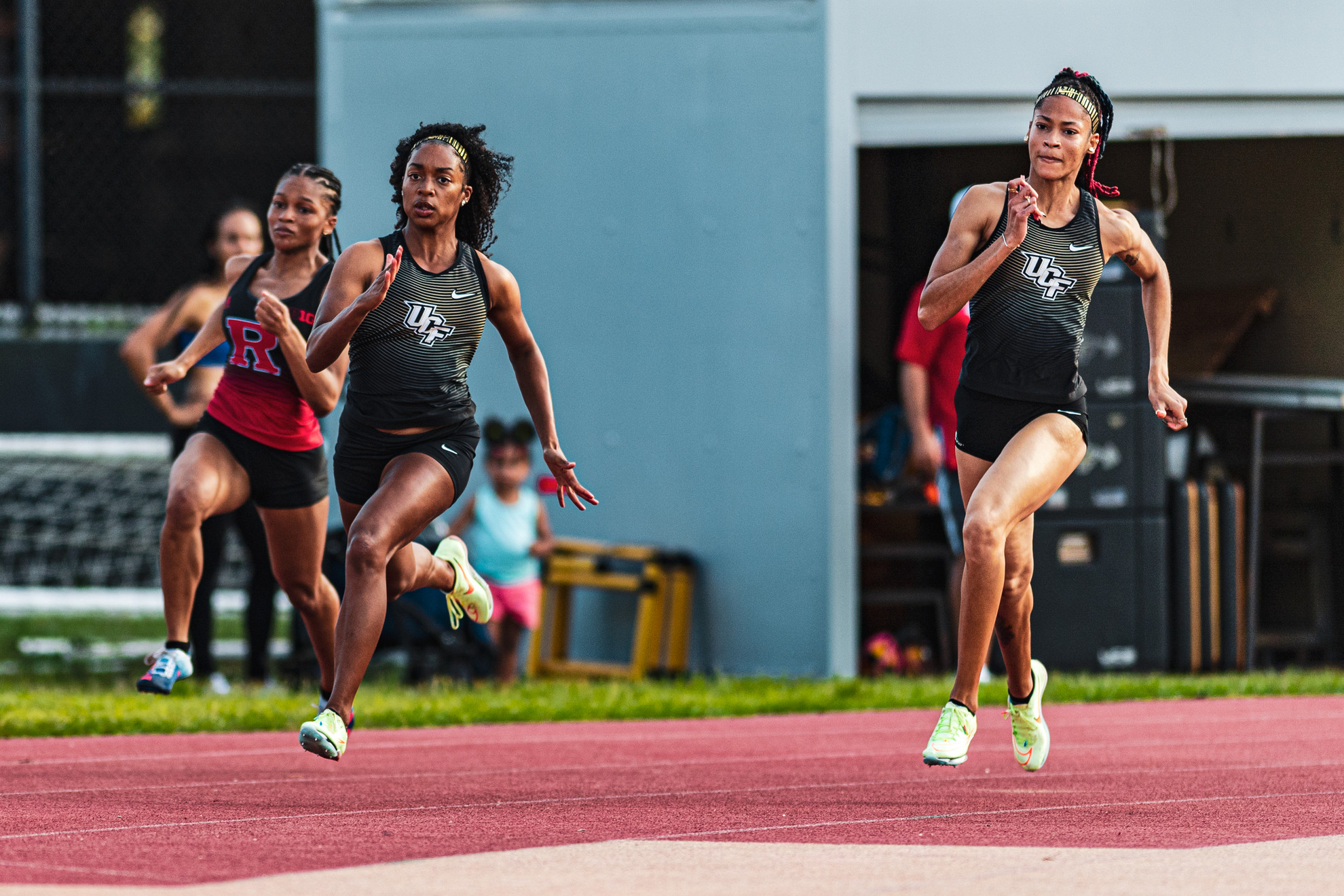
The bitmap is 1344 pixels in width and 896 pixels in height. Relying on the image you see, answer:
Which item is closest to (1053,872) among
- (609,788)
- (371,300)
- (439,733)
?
(609,788)

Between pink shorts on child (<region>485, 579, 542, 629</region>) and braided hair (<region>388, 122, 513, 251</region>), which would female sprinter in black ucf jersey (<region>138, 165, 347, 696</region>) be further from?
pink shorts on child (<region>485, 579, 542, 629</region>)

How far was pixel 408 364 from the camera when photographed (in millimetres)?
5750

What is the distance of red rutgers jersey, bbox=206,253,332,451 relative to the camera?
255 inches

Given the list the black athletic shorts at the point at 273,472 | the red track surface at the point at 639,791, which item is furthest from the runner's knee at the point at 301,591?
the red track surface at the point at 639,791

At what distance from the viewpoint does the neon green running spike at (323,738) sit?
520 centimetres

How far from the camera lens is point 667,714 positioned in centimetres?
843

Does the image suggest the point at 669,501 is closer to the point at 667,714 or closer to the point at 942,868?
the point at 667,714

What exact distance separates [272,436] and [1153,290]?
315cm

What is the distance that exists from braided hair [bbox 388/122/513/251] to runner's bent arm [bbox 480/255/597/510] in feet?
0.69

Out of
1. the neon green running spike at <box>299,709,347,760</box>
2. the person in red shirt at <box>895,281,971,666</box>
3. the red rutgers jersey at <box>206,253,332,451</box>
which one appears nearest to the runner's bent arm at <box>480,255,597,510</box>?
the red rutgers jersey at <box>206,253,332,451</box>

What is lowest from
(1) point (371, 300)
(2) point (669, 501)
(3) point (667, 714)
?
(3) point (667, 714)

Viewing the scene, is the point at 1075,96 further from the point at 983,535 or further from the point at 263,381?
the point at 263,381

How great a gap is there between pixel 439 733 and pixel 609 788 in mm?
2017

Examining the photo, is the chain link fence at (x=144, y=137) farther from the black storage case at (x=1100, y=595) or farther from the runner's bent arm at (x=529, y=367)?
the runner's bent arm at (x=529, y=367)
